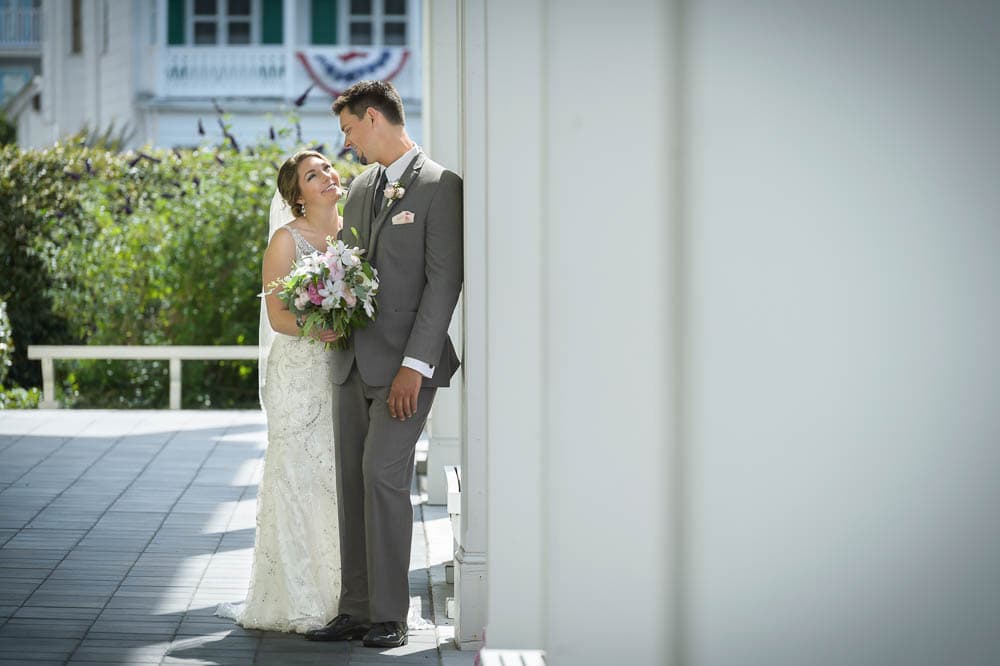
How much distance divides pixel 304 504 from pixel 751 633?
3.33 metres

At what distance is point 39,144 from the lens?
24.1m

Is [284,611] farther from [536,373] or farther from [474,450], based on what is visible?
[536,373]

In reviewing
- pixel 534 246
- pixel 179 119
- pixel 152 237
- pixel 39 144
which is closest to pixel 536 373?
pixel 534 246

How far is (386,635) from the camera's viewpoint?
4438 mm

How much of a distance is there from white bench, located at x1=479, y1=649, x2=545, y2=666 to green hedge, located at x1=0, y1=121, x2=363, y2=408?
31.8 ft

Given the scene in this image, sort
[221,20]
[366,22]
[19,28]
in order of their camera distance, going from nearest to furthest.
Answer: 1. [221,20]
2. [366,22]
3. [19,28]

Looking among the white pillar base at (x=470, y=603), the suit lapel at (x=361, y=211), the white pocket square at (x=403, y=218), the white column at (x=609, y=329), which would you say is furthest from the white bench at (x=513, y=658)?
the suit lapel at (x=361, y=211)

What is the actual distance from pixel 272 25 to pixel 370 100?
62.7 ft

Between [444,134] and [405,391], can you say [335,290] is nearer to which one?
[405,391]

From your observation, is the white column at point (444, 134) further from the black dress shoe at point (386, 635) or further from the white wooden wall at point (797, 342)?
the white wooden wall at point (797, 342)

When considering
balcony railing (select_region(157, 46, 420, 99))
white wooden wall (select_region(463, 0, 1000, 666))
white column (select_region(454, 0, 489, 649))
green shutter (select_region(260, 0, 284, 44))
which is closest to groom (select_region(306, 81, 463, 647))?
white column (select_region(454, 0, 489, 649))

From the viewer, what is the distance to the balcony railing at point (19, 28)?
24844 mm

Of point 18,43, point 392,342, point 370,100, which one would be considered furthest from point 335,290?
point 18,43

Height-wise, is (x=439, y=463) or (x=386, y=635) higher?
(x=439, y=463)
